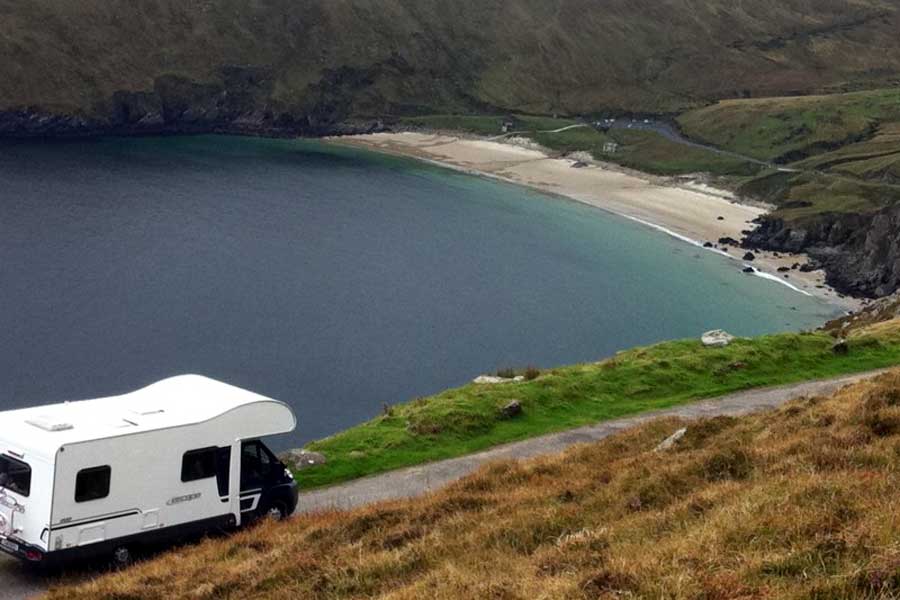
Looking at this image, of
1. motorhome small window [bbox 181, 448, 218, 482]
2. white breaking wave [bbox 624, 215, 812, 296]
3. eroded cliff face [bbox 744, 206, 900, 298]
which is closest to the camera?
motorhome small window [bbox 181, 448, 218, 482]

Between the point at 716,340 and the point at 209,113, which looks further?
the point at 209,113

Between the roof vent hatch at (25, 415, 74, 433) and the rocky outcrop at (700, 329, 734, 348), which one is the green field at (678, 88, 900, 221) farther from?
the roof vent hatch at (25, 415, 74, 433)

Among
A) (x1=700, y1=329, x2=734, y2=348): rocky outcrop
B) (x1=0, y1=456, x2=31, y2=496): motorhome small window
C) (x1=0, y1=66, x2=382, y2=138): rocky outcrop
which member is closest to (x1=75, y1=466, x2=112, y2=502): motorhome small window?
(x1=0, y1=456, x2=31, y2=496): motorhome small window

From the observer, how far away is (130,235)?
319 ft

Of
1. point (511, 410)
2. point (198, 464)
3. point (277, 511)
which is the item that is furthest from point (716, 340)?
point (198, 464)

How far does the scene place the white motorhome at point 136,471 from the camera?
17.2m

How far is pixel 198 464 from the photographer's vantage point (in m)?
19.2

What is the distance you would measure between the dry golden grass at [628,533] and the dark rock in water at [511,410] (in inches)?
240

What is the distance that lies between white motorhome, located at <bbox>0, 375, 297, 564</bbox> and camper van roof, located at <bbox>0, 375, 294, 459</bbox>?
0.02 m

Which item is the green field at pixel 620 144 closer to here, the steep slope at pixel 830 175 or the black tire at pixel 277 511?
the steep slope at pixel 830 175

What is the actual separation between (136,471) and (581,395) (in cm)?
1552

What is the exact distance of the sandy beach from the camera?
106 meters

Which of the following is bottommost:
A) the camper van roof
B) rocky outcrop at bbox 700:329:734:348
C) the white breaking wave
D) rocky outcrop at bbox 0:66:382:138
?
the white breaking wave

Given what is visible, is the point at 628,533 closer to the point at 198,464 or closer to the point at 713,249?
the point at 198,464
